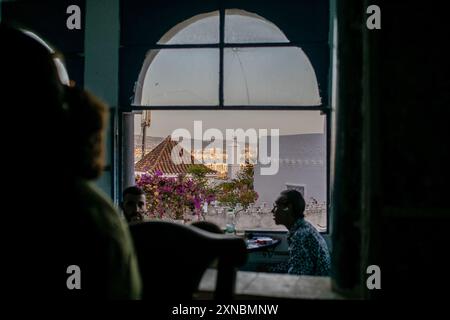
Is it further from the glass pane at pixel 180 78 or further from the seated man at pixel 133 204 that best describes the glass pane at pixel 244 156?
the seated man at pixel 133 204

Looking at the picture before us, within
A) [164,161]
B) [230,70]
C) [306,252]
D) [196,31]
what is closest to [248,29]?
[230,70]

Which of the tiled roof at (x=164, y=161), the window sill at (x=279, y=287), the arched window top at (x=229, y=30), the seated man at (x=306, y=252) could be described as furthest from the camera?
the tiled roof at (x=164, y=161)

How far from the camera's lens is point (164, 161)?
6562 mm

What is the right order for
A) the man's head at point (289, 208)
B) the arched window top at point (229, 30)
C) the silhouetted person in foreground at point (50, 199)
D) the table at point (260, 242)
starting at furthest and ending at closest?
1. the arched window top at point (229, 30)
2. the table at point (260, 242)
3. the man's head at point (289, 208)
4. the silhouetted person in foreground at point (50, 199)

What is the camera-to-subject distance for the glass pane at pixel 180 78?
6.27m

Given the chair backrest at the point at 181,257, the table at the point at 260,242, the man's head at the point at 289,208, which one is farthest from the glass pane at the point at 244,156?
the chair backrest at the point at 181,257

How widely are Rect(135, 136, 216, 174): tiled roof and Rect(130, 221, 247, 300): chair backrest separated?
205 inches

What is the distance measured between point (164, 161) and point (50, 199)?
570cm

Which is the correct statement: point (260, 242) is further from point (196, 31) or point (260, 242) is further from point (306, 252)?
point (196, 31)

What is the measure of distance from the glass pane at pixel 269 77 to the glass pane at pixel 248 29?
0.12 meters

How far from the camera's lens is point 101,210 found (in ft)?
2.97

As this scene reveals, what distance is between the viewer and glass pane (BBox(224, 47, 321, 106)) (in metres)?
6.04
